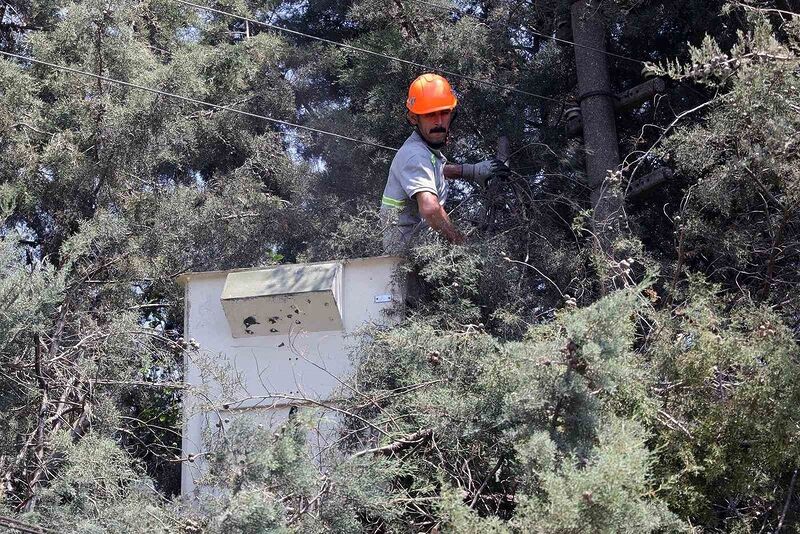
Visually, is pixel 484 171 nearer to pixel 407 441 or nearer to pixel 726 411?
pixel 407 441

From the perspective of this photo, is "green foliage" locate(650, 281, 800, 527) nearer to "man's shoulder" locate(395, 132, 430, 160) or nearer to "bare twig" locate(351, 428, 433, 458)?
"bare twig" locate(351, 428, 433, 458)

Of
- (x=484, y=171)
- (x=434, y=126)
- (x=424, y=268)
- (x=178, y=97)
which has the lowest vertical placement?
(x=424, y=268)

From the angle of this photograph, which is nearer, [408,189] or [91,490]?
[91,490]

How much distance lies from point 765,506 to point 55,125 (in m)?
5.92

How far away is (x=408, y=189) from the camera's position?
730 cm

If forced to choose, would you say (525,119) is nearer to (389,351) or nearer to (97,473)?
(389,351)

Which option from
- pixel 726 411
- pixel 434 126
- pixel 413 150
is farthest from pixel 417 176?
pixel 726 411

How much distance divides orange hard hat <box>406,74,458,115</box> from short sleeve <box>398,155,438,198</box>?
492 mm

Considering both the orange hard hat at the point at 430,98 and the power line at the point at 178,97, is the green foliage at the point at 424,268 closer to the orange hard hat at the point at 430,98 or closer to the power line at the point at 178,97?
the power line at the point at 178,97

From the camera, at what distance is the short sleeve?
286 inches

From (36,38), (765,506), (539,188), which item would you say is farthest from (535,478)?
(36,38)

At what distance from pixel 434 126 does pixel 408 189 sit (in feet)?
2.20

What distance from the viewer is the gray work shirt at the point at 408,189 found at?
23.9 ft

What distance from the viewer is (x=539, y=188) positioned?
783 centimetres
